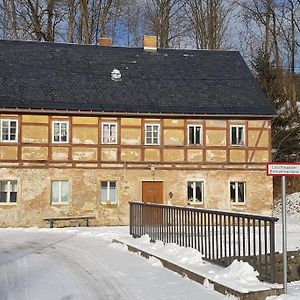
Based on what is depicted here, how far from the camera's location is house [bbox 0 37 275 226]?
25.3 metres

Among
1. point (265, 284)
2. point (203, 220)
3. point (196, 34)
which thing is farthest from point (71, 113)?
point (196, 34)

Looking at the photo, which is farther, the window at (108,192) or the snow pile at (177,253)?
the window at (108,192)

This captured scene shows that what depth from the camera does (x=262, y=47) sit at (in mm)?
43469

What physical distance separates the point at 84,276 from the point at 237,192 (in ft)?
56.4

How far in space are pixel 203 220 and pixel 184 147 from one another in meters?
15.4

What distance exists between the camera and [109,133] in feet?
86.7

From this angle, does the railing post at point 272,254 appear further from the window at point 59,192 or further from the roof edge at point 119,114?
the roof edge at point 119,114

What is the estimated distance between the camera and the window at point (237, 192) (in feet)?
88.9

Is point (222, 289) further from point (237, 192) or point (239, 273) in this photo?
point (237, 192)

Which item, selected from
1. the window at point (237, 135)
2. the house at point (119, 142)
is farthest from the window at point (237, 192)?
the window at point (237, 135)

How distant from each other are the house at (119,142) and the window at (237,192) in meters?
0.05

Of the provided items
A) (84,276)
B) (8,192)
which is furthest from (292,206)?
(84,276)

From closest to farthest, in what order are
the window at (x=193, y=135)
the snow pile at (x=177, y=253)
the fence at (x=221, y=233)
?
the fence at (x=221, y=233) < the snow pile at (x=177, y=253) < the window at (x=193, y=135)

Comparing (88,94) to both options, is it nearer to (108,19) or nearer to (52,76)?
(52,76)
